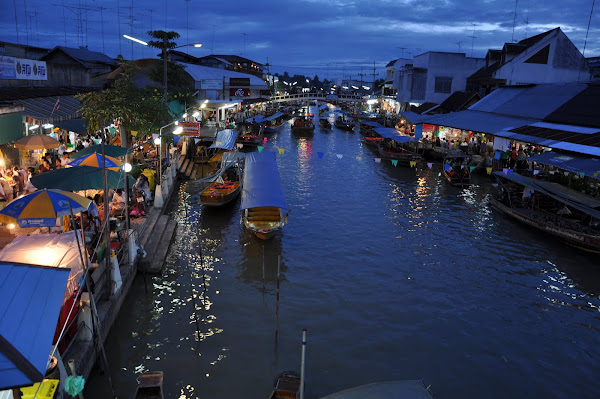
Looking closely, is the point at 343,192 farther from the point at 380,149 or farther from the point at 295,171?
the point at 380,149

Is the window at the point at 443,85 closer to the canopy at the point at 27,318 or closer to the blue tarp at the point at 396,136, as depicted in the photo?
the blue tarp at the point at 396,136

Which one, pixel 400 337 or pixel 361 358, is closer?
pixel 361 358

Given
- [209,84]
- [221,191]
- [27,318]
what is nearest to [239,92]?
[209,84]

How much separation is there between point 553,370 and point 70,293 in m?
12.6

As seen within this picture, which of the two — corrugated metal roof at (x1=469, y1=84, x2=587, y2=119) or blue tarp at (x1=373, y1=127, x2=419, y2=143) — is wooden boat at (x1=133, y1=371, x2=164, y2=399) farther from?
blue tarp at (x1=373, y1=127, x2=419, y2=143)

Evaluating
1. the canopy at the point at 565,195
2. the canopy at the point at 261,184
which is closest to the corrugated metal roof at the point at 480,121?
the canopy at the point at 565,195

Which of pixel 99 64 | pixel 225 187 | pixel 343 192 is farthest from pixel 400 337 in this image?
pixel 99 64

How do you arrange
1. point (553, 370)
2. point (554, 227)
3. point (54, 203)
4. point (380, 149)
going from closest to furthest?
point (553, 370)
point (54, 203)
point (554, 227)
point (380, 149)

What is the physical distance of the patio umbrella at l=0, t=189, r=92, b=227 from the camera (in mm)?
11844

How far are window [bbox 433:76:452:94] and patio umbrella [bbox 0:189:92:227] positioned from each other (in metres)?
55.2

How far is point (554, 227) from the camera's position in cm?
2048

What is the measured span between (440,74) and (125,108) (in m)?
47.6

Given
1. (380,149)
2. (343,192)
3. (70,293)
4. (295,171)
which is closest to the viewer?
(70,293)

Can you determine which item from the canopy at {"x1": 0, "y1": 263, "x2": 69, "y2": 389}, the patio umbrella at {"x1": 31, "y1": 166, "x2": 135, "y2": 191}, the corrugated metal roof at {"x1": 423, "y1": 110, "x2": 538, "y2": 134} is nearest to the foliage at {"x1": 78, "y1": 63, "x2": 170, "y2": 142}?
the patio umbrella at {"x1": 31, "y1": 166, "x2": 135, "y2": 191}
